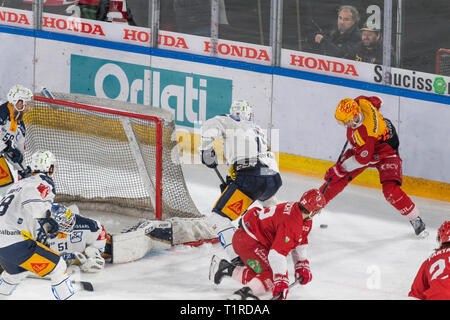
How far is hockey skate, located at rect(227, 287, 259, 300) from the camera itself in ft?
18.7

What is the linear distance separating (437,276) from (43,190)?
84.9 inches

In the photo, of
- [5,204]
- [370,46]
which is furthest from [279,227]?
[370,46]

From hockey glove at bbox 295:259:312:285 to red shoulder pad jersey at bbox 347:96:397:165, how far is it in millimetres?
1384

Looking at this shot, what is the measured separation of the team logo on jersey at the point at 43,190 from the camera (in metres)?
5.52

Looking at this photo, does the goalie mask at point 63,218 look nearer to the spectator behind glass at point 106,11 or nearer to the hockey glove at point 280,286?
the hockey glove at point 280,286

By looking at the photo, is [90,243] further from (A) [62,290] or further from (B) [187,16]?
(B) [187,16]

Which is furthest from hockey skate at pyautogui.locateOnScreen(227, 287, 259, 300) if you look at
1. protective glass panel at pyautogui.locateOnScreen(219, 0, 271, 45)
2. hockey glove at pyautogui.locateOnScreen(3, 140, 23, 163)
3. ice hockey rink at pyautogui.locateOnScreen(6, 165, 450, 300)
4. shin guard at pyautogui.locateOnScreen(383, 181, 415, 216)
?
protective glass panel at pyautogui.locateOnScreen(219, 0, 271, 45)

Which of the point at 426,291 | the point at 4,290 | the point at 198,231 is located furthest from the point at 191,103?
the point at 426,291

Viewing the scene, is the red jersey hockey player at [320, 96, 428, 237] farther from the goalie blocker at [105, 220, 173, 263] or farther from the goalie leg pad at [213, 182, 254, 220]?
the goalie blocker at [105, 220, 173, 263]

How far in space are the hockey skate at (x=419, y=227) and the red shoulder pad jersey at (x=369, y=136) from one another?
1.70ft

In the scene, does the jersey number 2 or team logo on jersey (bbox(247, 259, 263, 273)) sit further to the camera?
team logo on jersey (bbox(247, 259, 263, 273))

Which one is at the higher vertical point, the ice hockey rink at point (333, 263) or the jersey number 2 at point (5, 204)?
the jersey number 2 at point (5, 204)

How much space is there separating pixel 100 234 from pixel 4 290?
875 millimetres

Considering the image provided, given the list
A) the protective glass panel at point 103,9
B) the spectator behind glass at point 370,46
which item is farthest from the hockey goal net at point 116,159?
the protective glass panel at point 103,9
